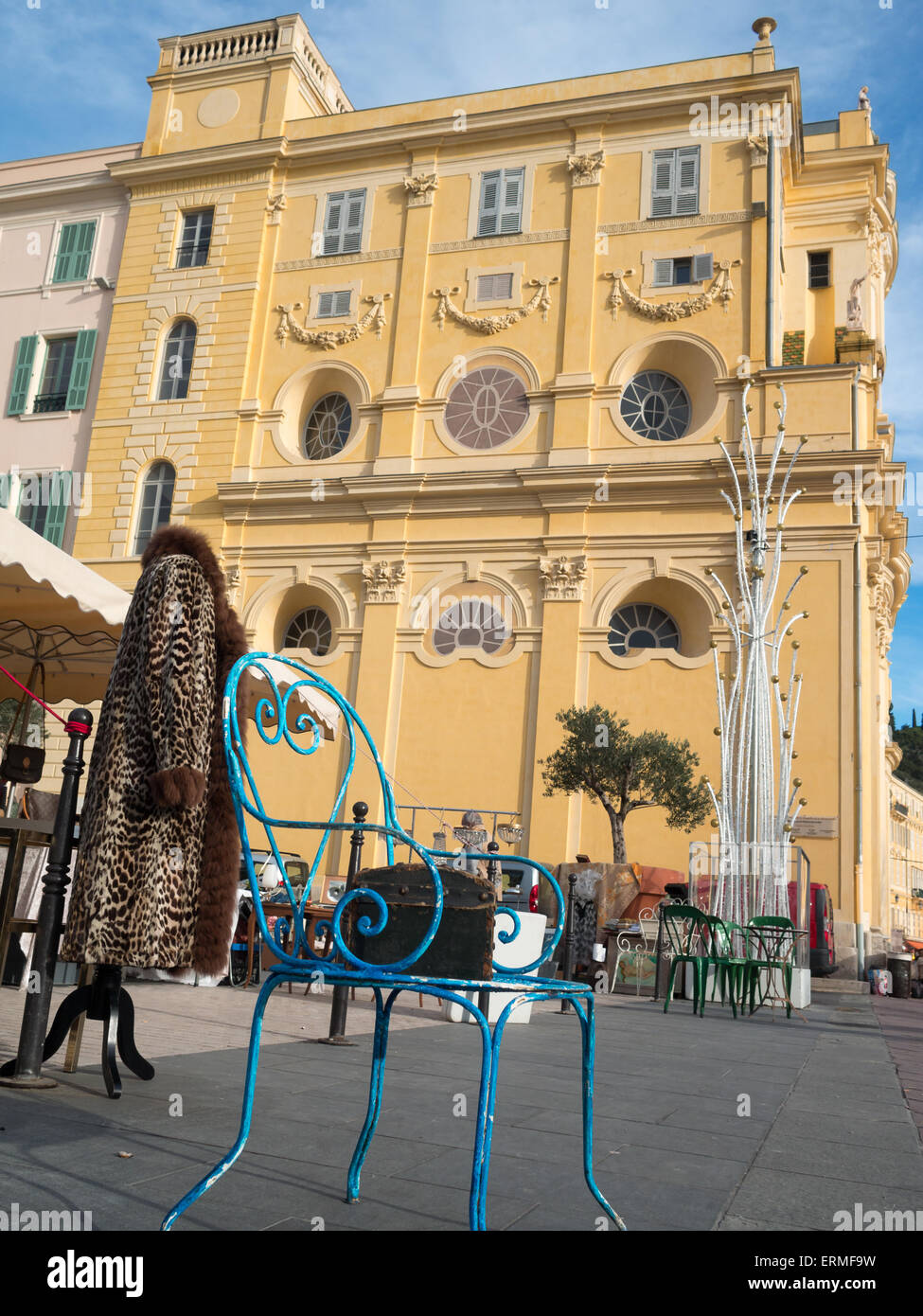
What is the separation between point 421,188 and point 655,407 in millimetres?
7475

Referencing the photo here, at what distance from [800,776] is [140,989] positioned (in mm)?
13166

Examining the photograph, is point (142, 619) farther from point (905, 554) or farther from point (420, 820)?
point (905, 554)

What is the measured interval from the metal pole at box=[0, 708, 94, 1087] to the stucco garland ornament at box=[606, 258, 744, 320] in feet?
63.5

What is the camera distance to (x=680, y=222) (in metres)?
22.0

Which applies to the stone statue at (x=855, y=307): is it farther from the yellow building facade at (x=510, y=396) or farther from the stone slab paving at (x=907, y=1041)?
the stone slab paving at (x=907, y=1041)

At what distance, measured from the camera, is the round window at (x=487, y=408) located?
22.3 meters

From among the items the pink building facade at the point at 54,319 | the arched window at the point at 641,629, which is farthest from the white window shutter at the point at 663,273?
the pink building facade at the point at 54,319

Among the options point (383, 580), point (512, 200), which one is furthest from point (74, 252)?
point (383, 580)

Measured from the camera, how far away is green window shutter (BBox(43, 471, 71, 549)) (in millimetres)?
25141

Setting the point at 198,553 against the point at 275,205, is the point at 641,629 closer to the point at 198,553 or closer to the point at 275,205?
the point at 275,205

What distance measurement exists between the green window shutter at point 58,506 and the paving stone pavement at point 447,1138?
20196 mm

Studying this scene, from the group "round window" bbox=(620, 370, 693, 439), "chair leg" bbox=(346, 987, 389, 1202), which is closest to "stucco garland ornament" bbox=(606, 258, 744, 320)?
"round window" bbox=(620, 370, 693, 439)

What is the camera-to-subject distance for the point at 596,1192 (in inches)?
101
